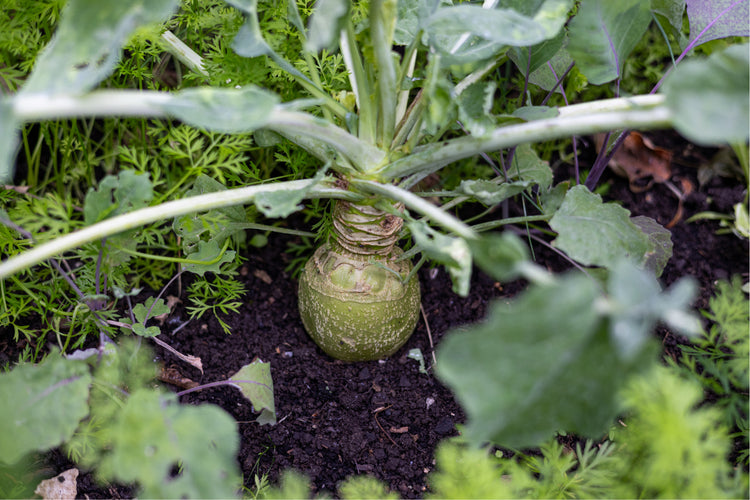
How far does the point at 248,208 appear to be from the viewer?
1.16 metres

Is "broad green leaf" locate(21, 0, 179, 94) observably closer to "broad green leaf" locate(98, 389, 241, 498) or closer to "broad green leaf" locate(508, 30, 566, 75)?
"broad green leaf" locate(98, 389, 241, 498)

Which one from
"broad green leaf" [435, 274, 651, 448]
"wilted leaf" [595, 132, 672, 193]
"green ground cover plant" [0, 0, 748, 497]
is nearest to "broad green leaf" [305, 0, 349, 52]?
"green ground cover plant" [0, 0, 748, 497]

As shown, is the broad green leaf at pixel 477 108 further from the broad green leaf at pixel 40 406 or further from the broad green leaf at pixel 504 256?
the broad green leaf at pixel 40 406

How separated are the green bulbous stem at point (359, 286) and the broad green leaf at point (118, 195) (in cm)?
35

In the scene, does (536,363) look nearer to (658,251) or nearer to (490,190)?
(490,190)

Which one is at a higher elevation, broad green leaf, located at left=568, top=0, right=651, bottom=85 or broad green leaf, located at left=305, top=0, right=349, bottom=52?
broad green leaf, located at left=305, top=0, right=349, bottom=52

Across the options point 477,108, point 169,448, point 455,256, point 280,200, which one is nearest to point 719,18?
point 477,108

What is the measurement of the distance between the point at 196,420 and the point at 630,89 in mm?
1423

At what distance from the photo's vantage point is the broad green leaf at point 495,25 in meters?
0.75

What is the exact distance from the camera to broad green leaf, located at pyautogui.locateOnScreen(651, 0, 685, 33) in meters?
1.03

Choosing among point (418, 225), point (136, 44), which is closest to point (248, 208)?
point (136, 44)

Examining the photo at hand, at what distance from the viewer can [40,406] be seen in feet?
2.40

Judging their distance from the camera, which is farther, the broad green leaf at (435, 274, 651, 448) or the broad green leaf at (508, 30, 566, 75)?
the broad green leaf at (508, 30, 566, 75)

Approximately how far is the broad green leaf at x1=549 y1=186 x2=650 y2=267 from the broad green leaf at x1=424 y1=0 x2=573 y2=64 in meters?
0.28
